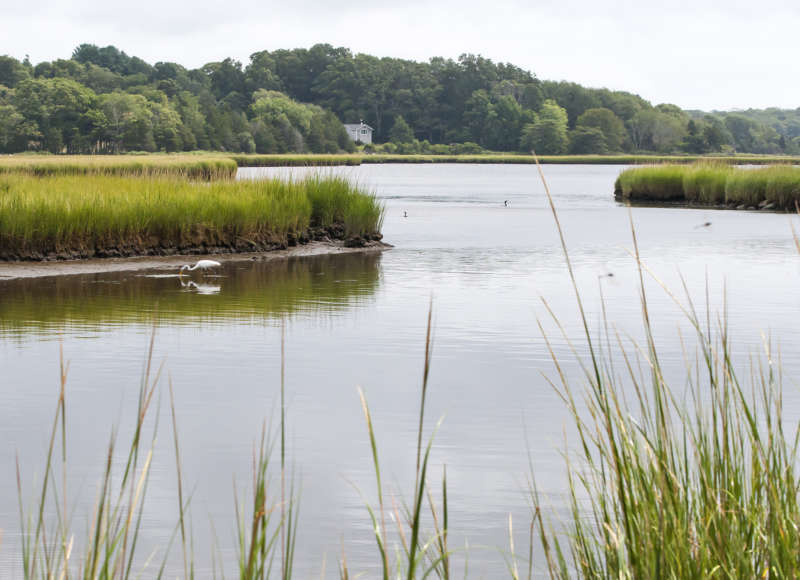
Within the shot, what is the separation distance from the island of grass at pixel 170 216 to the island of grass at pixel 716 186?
14160 millimetres

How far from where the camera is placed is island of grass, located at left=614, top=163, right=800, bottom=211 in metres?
32.0

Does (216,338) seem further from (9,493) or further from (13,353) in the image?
(9,493)

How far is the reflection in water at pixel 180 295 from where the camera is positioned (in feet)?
37.6

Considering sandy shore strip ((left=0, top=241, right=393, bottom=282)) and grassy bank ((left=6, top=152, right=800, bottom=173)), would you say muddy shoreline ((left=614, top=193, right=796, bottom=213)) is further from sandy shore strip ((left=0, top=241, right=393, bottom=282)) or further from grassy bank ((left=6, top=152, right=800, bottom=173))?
sandy shore strip ((left=0, top=241, right=393, bottom=282))

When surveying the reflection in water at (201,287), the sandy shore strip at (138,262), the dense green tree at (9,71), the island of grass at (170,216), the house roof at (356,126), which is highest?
the dense green tree at (9,71)

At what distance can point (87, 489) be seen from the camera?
566cm

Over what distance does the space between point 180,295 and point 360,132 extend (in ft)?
420

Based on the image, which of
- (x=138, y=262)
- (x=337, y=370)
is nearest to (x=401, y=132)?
(x=138, y=262)

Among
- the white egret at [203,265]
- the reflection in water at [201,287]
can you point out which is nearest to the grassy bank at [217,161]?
the white egret at [203,265]

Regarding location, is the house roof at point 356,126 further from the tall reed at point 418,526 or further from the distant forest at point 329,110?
the tall reed at point 418,526

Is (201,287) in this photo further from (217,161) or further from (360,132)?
(360,132)

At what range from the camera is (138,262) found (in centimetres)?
1645

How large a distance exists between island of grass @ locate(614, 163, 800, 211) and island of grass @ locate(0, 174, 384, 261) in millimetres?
14160

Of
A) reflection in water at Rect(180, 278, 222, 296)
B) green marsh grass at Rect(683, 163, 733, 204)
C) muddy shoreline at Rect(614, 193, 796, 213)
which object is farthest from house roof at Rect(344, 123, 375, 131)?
reflection in water at Rect(180, 278, 222, 296)
